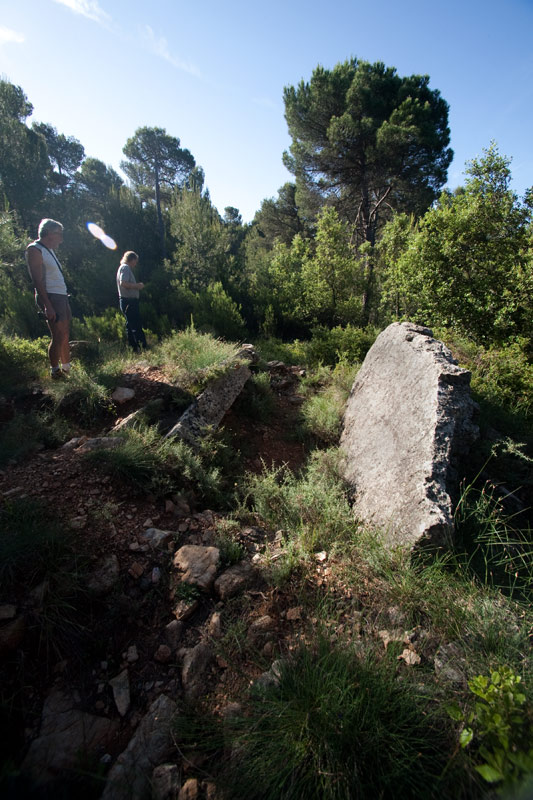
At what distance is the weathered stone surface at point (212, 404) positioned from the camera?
3625 millimetres

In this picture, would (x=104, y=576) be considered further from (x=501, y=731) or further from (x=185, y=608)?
(x=501, y=731)

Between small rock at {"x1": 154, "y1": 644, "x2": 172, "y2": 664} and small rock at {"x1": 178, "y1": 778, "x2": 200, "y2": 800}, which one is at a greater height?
small rock at {"x1": 178, "y1": 778, "x2": 200, "y2": 800}

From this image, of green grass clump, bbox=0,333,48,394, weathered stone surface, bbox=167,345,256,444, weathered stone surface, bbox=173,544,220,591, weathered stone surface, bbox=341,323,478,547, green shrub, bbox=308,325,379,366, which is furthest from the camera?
green shrub, bbox=308,325,379,366

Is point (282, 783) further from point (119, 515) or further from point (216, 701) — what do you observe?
point (119, 515)

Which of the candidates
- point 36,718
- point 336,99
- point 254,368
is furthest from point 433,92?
point 36,718

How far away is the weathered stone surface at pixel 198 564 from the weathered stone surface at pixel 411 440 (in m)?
1.25

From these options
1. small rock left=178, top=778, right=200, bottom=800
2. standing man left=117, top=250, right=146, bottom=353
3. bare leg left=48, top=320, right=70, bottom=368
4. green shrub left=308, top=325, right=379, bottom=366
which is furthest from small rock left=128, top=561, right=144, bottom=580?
green shrub left=308, top=325, right=379, bottom=366

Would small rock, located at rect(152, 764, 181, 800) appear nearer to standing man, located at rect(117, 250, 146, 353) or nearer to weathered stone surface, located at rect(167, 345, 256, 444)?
weathered stone surface, located at rect(167, 345, 256, 444)

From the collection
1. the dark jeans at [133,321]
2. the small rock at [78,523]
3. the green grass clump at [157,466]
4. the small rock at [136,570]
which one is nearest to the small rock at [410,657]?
the small rock at [136,570]

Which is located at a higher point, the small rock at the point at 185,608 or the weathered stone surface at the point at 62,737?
the small rock at the point at 185,608

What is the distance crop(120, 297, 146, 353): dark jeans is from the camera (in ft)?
18.1

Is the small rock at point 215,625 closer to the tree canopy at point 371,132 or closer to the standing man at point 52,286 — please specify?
the standing man at point 52,286

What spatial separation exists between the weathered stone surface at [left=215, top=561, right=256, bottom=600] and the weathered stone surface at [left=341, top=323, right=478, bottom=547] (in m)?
1.02

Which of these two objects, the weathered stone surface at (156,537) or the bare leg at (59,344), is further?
the bare leg at (59,344)
